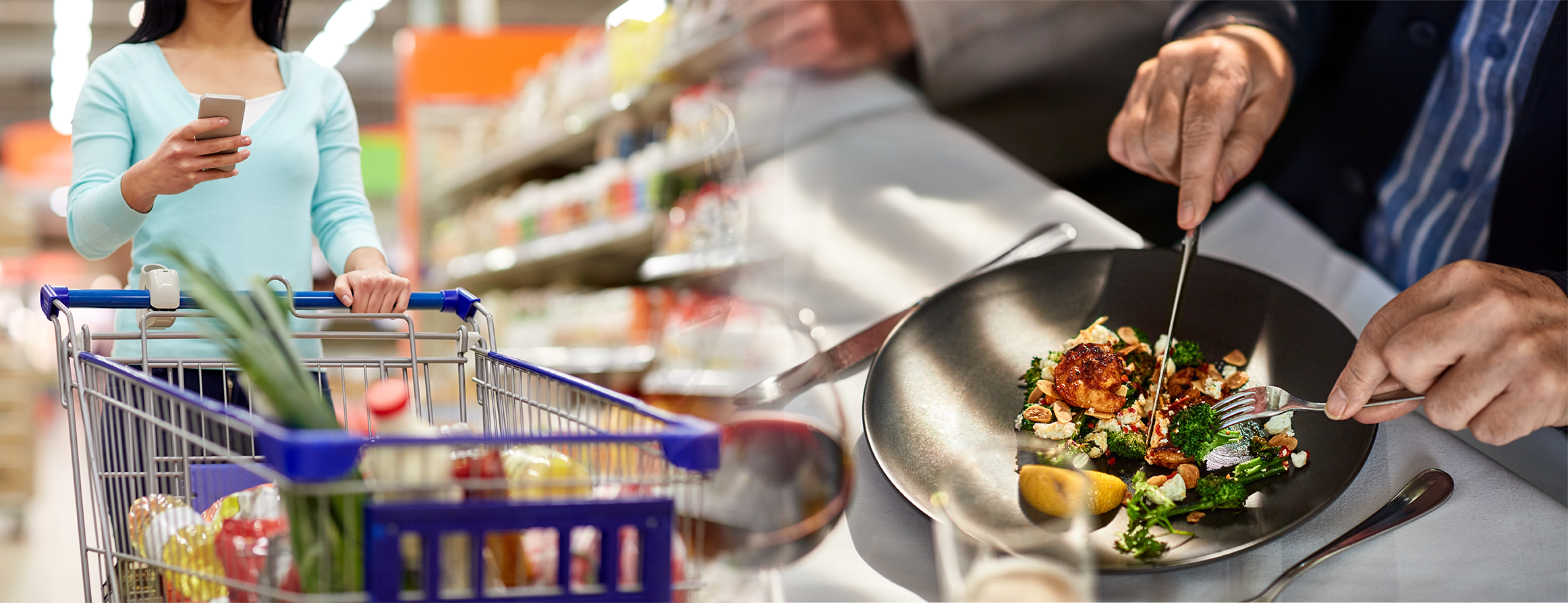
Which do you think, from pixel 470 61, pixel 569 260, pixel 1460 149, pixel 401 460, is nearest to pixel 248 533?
pixel 401 460

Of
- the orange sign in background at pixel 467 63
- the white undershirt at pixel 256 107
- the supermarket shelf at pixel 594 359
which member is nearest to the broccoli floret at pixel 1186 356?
the white undershirt at pixel 256 107

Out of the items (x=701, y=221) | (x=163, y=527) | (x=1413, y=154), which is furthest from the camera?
(x=701, y=221)

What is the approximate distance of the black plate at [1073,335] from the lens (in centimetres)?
90

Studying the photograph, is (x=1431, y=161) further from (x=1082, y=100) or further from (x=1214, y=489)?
(x=1214, y=489)

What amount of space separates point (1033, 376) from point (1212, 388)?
176 millimetres

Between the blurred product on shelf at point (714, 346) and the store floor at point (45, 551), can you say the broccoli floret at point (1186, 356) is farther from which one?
the store floor at point (45, 551)

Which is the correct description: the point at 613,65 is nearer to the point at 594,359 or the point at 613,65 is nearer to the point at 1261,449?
the point at 594,359

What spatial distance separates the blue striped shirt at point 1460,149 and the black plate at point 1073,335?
532 millimetres

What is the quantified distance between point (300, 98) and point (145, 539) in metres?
0.47

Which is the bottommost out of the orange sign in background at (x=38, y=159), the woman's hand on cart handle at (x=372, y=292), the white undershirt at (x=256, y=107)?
the orange sign in background at (x=38, y=159)

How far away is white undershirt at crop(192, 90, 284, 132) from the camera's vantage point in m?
1.02

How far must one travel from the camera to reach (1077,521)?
0.58m

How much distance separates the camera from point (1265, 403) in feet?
2.96

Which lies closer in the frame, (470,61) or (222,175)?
(222,175)
